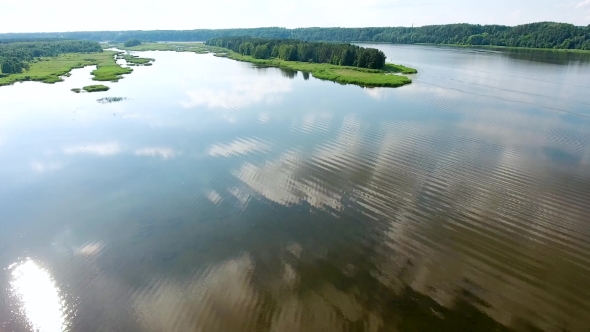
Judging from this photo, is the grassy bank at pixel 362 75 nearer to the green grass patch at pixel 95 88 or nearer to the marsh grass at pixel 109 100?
the marsh grass at pixel 109 100

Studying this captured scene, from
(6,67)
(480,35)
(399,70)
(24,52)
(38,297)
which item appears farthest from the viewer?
(480,35)

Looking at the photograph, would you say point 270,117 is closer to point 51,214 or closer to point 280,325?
point 51,214

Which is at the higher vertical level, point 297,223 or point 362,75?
point 362,75

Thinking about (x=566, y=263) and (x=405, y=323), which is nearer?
(x=405, y=323)

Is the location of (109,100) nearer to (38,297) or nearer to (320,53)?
(38,297)

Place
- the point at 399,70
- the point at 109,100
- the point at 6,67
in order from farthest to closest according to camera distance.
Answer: the point at 399,70 → the point at 6,67 → the point at 109,100

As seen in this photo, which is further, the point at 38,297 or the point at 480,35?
the point at 480,35

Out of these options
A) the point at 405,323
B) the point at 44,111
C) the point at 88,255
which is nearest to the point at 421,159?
the point at 405,323

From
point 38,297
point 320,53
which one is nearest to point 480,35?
point 320,53
